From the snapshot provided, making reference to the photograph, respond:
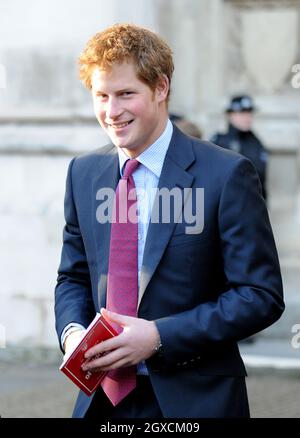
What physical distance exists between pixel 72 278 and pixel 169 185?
0.50 meters

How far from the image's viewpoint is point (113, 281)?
135 inches

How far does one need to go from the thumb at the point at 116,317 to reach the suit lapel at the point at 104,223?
7.0 inches

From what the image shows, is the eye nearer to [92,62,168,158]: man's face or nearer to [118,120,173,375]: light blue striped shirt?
[92,62,168,158]: man's face

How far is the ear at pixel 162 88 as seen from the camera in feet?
11.2

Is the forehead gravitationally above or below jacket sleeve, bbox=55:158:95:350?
above

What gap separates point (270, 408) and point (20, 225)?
9.16 ft

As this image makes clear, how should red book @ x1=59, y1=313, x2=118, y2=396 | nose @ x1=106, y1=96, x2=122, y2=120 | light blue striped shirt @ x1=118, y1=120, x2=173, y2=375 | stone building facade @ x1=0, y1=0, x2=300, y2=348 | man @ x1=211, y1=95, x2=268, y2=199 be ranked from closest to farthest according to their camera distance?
1. red book @ x1=59, y1=313, x2=118, y2=396
2. nose @ x1=106, y1=96, x2=122, y2=120
3. light blue striped shirt @ x1=118, y1=120, x2=173, y2=375
4. stone building facade @ x1=0, y1=0, x2=300, y2=348
5. man @ x1=211, y1=95, x2=268, y2=199

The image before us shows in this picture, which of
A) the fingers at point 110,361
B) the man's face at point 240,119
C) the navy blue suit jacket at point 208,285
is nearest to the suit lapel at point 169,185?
the navy blue suit jacket at point 208,285

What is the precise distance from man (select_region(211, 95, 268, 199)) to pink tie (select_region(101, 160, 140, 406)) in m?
5.37

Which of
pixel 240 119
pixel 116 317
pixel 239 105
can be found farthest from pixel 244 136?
pixel 116 317

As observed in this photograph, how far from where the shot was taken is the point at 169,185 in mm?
3461

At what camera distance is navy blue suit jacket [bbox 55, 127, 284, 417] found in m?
3.33

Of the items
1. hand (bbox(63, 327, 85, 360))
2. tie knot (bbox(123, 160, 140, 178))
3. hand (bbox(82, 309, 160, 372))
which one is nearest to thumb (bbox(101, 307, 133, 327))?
hand (bbox(82, 309, 160, 372))

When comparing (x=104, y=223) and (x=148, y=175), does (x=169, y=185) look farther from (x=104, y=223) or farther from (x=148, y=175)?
(x=104, y=223)
